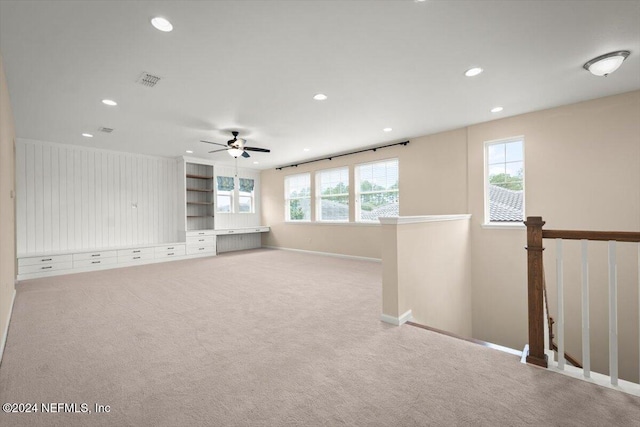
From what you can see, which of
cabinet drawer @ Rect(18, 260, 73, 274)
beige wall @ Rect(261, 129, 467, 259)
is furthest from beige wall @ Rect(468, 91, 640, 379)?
cabinet drawer @ Rect(18, 260, 73, 274)

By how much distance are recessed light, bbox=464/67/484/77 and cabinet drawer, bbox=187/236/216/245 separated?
690 cm

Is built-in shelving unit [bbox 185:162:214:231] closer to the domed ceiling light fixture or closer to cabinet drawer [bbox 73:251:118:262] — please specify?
cabinet drawer [bbox 73:251:118:262]

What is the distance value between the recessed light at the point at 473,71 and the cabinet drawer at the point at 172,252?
6989 mm

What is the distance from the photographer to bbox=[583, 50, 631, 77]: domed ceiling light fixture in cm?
263

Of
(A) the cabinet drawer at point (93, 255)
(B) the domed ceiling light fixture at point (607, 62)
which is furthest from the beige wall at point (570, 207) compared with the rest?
(A) the cabinet drawer at point (93, 255)

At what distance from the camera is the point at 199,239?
730cm

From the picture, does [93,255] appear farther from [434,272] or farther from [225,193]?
[434,272]

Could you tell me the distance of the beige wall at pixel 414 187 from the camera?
5043 millimetres

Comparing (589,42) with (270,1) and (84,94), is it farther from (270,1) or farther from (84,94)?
(84,94)

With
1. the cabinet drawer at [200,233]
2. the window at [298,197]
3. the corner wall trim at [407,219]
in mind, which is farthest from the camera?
the window at [298,197]

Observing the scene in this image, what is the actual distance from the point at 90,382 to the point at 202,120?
3711mm

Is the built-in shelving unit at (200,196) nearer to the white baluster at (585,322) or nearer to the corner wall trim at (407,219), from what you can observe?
the corner wall trim at (407,219)

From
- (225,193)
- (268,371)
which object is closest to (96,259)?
(225,193)

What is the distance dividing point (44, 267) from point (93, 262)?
28.2 inches
